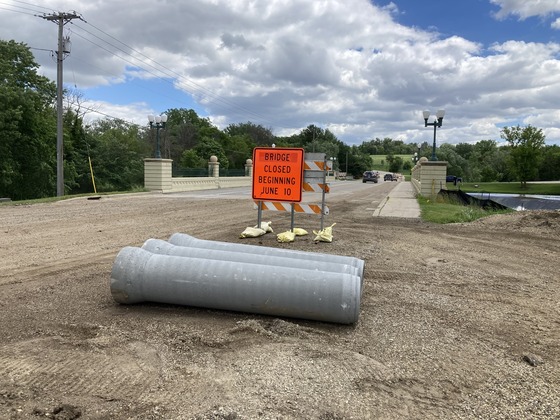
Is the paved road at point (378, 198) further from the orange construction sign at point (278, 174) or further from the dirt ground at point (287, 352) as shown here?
the dirt ground at point (287, 352)

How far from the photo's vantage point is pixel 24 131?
36188 mm

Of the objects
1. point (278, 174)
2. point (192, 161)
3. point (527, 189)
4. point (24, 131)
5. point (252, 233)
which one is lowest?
point (252, 233)

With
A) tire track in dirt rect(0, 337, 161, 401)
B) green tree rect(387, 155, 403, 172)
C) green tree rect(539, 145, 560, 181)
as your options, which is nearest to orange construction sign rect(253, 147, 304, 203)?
tire track in dirt rect(0, 337, 161, 401)

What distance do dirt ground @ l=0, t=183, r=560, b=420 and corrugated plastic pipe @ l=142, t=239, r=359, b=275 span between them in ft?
1.95

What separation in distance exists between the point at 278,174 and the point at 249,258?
178 inches

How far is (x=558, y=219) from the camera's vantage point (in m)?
12.2

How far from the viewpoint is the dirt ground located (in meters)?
2.89

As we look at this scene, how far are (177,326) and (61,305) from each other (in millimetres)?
1485

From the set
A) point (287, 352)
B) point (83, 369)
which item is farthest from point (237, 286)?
point (83, 369)

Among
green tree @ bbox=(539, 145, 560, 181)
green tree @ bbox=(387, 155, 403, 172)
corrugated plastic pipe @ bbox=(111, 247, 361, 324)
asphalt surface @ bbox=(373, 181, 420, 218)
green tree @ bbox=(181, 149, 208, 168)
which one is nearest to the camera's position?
corrugated plastic pipe @ bbox=(111, 247, 361, 324)

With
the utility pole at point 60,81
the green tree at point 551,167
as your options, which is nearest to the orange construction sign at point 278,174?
the utility pole at point 60,81

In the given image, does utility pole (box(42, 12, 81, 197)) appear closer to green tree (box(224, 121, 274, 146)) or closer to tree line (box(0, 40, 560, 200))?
tree line (box(0, 40, 560, 200))

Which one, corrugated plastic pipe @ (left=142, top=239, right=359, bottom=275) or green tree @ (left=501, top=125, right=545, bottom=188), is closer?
corrugated plastic pipe @ (left=142, top=239, right=359, bottom=275)

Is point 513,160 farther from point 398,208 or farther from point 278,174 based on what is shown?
point 278,174
